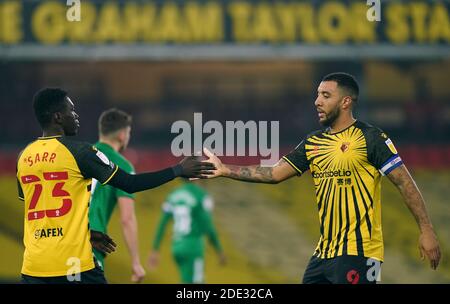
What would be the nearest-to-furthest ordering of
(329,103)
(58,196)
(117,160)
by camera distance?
1. (58,196)
2. (329,103)
3. (117,160)

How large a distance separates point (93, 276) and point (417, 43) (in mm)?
16848

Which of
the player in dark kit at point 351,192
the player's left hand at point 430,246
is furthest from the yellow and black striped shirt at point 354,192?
the player's left hand at point 430,246

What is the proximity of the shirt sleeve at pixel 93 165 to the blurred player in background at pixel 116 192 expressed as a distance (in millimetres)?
1670

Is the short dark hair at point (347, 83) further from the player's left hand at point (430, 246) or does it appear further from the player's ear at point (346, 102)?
the player's left hand at point (430, 246)

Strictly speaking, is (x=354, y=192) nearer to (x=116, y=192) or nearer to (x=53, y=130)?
(x=53, y=130)

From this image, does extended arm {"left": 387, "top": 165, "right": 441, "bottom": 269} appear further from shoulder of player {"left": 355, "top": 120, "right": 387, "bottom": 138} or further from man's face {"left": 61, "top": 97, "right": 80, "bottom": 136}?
man's face {"left": 61, "top": 97, "right": 80, "bottom": 136}

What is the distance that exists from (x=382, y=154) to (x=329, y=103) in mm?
624

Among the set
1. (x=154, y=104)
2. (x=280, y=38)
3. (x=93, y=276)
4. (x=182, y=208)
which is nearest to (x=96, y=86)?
(x=154, y=104)

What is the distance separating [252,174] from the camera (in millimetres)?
7488

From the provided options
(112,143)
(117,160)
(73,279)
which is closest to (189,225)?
(112,143)

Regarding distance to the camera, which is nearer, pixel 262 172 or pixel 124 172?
pixel 124 172

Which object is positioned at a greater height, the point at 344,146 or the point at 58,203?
the point at 344,146

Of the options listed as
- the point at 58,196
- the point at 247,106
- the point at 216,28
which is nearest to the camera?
the point at 58,196
